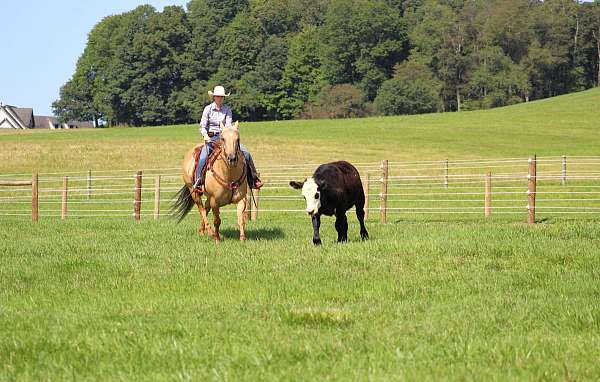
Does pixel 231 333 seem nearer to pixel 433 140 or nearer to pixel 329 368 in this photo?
pixel 329 368

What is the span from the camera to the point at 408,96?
98438 mm

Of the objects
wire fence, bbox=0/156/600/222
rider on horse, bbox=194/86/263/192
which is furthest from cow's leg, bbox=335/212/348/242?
wire fence, bbox=0/156/600/222

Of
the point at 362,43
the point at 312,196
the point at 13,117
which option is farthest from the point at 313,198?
the point at 13,117

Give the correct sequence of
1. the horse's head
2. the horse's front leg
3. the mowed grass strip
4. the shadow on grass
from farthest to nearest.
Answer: the shadow on grass < the horse's front leg < the horse's head < the mowed grass strip

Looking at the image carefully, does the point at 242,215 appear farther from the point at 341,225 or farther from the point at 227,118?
the point at 227,118

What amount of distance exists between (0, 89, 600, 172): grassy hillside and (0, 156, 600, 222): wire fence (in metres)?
6.83

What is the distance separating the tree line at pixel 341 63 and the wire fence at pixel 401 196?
2244 inches

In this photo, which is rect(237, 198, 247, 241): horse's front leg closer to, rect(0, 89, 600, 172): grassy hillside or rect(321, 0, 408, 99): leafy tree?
rect(0, 89, 600, 172): grassy hillside

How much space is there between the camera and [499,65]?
99.1 meters

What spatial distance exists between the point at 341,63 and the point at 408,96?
16304mm

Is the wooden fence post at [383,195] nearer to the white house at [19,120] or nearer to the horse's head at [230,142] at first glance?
the horse's head at [230,142]

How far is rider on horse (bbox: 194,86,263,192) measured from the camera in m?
15.4

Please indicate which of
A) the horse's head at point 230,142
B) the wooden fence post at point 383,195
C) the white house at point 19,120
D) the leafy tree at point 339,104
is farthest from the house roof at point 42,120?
the horse's head at point 230,142

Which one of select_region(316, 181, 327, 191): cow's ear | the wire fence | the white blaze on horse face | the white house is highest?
the white house
